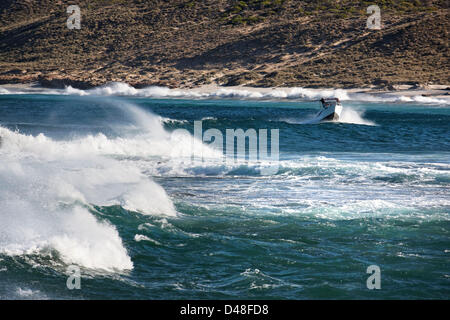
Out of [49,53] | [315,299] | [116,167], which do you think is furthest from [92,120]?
[49,53]

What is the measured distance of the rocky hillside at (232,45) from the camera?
6875 cm

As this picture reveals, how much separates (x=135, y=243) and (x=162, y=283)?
80.7 inches

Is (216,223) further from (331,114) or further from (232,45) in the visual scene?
(232,45)

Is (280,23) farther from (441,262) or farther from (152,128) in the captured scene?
(441,262)

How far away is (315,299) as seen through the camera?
8.59 m

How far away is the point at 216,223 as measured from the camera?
12.4 metres

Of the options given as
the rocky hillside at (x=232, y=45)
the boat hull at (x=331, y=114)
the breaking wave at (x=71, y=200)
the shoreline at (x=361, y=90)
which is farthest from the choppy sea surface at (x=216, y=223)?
the rocky hillside at (x=232, y=45)

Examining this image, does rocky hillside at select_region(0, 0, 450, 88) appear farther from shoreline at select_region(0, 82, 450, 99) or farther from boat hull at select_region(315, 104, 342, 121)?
boat hull at select_region(315, 104, 342, 121)

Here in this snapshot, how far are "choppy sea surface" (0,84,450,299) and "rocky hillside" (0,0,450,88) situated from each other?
43570 millimetres

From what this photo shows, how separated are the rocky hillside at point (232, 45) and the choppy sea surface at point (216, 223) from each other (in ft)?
143

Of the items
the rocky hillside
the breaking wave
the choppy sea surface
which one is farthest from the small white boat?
the rocky hillside

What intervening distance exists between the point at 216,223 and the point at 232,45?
68.6 m

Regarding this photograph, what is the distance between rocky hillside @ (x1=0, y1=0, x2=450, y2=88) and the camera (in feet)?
226
